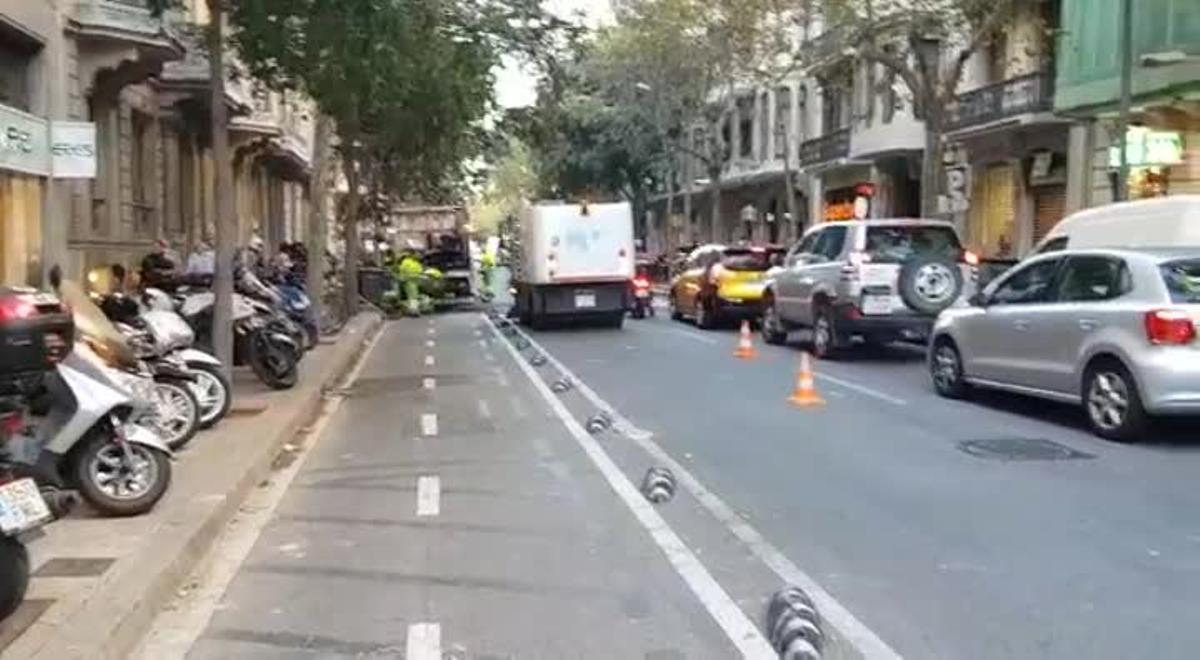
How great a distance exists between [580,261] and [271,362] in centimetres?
1309

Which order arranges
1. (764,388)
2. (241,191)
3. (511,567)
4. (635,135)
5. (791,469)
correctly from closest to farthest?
(511,567) → (791,469) → (764,388) → (241,191) → (635,135)

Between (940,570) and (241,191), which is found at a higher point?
(241,191)

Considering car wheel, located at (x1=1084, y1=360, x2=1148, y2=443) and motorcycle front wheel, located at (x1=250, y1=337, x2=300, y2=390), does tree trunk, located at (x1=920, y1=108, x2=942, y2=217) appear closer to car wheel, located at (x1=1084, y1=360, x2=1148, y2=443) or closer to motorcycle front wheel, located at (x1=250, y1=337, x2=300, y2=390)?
car wheel, located at (x1=1084, y1=360, x2=1148, y2=443)

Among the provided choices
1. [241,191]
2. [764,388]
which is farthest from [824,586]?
[241,191]

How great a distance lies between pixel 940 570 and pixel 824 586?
2.29 ft

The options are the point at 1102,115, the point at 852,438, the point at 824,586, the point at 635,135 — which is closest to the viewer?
the point at 824,586

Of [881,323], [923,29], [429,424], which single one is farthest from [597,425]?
[923,29]

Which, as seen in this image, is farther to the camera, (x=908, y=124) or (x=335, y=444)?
(x=908, y=124)

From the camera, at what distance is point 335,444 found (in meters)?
12.7

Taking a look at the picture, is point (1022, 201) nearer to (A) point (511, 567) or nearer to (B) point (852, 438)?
(B) point (852, 438)

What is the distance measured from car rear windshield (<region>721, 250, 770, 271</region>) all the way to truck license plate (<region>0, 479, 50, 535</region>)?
2227 centimetres

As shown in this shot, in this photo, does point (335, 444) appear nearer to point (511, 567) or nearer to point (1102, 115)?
point (511, 567)

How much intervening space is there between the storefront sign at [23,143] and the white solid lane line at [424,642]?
1091 centimetres

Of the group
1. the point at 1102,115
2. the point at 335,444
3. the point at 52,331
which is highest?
the point at 1102,115
